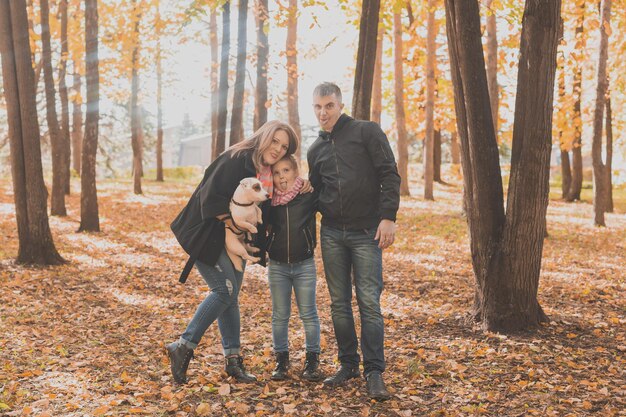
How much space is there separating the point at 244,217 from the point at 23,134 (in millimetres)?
6206

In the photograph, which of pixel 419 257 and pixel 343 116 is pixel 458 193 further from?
pixel 343 116

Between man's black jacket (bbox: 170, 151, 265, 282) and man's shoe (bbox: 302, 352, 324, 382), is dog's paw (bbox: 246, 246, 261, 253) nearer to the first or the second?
man's black jacket (bbox: 170, 151, 265, 282)

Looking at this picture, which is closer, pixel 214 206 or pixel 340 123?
pixel 214 206

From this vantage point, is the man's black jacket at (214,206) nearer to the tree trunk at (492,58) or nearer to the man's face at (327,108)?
the man's face at (327,108)

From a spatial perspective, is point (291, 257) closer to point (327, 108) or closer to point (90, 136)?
point (327, 108)

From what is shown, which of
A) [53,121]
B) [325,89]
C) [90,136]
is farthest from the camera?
[53,121]

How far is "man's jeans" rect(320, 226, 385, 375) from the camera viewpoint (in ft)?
15.4

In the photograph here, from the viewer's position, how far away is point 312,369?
197 inches

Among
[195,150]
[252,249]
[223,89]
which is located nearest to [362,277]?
[252,249]

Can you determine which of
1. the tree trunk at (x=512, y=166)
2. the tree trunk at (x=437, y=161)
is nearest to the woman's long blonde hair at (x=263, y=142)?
the tree trunk at (x=512, y=166)

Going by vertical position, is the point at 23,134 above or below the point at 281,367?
above

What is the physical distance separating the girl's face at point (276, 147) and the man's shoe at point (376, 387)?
1801 millimetres

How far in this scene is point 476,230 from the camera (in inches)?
252

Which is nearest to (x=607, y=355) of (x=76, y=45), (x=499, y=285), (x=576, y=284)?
(x=499, y=285)
